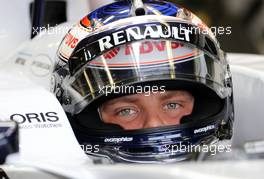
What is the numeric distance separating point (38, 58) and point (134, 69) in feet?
1.30

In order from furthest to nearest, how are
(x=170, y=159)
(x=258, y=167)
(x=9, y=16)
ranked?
(x=9, y=16) → (x=170, y=159) → (x=258, y=167)

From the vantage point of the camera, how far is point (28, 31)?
1.32m

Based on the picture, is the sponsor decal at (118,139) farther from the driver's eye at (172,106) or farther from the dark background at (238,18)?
the dark background at (238,18)

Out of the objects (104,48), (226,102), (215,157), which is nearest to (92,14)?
(104,48)

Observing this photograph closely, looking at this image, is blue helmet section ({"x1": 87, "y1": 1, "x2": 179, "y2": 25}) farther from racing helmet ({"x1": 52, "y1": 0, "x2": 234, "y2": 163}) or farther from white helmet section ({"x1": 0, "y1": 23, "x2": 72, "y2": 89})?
white helmet section ({"x1": 0, "y1": 23, "x2": 72, "y2": 89})

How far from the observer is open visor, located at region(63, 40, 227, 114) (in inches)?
31.7

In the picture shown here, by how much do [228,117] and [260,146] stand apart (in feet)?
1.02

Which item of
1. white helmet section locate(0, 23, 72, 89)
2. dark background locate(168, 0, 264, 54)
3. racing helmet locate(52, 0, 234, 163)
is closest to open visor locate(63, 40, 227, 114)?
racing helmet locate(52, 0, 234, 163)

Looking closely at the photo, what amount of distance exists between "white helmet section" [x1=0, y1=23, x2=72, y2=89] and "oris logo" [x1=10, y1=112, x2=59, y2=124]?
284 mm

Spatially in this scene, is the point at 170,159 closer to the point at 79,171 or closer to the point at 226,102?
the point at 226,102

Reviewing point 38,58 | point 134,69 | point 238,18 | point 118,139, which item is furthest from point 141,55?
point 238,18

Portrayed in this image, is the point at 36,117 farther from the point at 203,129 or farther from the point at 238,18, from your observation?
the point at 238,18

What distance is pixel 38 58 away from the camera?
1144mm

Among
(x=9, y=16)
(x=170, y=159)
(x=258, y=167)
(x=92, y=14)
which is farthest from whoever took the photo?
(x=9, y=16)
